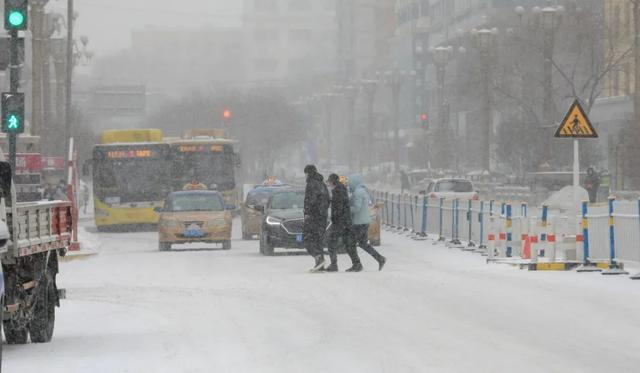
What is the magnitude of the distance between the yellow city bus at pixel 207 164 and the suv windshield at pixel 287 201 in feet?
78.2

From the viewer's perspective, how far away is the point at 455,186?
57094 millimetres

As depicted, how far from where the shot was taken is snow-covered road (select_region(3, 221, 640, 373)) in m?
12.5

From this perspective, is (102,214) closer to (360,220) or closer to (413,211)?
(413,211)

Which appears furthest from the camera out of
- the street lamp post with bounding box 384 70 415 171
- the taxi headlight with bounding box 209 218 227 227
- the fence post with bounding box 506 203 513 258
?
the street lamp post with bounding box 384 70 415 171

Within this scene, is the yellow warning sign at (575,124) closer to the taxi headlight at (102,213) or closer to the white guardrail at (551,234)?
the white guardrail at (551,234)

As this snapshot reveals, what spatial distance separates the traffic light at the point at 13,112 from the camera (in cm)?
2483

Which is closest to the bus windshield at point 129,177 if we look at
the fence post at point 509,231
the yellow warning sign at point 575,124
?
the fence post at point 509,231

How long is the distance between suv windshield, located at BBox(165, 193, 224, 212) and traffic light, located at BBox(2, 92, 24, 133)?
47.8ft

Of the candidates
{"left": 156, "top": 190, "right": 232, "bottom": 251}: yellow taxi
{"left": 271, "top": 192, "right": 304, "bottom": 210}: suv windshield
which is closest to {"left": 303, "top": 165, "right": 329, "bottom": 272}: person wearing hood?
{"left": 271, "top": 192, "right": 304, "bottom": 210}: suv windshield

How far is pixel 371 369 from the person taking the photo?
38.8ft

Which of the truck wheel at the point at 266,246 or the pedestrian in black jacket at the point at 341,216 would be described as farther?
the truck wheel at the point at 266,246

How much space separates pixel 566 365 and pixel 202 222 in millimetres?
26449

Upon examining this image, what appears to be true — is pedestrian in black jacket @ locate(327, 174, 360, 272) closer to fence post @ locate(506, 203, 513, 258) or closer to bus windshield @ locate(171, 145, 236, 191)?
fence post @ locate(506, 203, 513, 258)

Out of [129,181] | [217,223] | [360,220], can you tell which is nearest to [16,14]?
[360,220]
